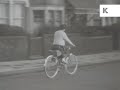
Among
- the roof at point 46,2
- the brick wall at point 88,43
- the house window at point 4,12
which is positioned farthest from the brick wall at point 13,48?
the roof at point 46,2

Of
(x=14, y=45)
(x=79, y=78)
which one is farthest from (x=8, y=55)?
(x=79, y=78)

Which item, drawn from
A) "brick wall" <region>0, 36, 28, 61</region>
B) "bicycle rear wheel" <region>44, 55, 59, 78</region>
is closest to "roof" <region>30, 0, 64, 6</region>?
"brick wall" <region>0, 36, 28, 61</region>

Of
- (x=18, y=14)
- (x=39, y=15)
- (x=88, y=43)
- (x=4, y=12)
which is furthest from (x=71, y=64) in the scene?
(x=39, y=15)

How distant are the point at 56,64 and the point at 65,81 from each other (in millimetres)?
1266

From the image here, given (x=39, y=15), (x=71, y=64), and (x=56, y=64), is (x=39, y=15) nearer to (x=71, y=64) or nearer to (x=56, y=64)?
(x=71, y=64)

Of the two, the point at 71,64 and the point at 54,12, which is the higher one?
the point at 54,12

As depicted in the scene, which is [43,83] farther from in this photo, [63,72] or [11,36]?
[11,36]

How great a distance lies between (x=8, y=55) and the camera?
17.6m

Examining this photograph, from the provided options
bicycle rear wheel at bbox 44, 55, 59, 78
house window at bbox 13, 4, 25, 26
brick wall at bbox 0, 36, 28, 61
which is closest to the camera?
bicycle rear wheel at bbox 44, 55, 59, 78

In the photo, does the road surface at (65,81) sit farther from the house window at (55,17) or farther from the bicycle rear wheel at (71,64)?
the house window at (55,17)

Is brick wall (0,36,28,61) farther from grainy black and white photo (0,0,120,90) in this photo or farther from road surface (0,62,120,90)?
road surface (0,62,120,90)

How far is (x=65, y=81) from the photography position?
11766mm

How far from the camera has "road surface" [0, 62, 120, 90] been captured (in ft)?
34.4

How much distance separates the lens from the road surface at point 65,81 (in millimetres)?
10484
